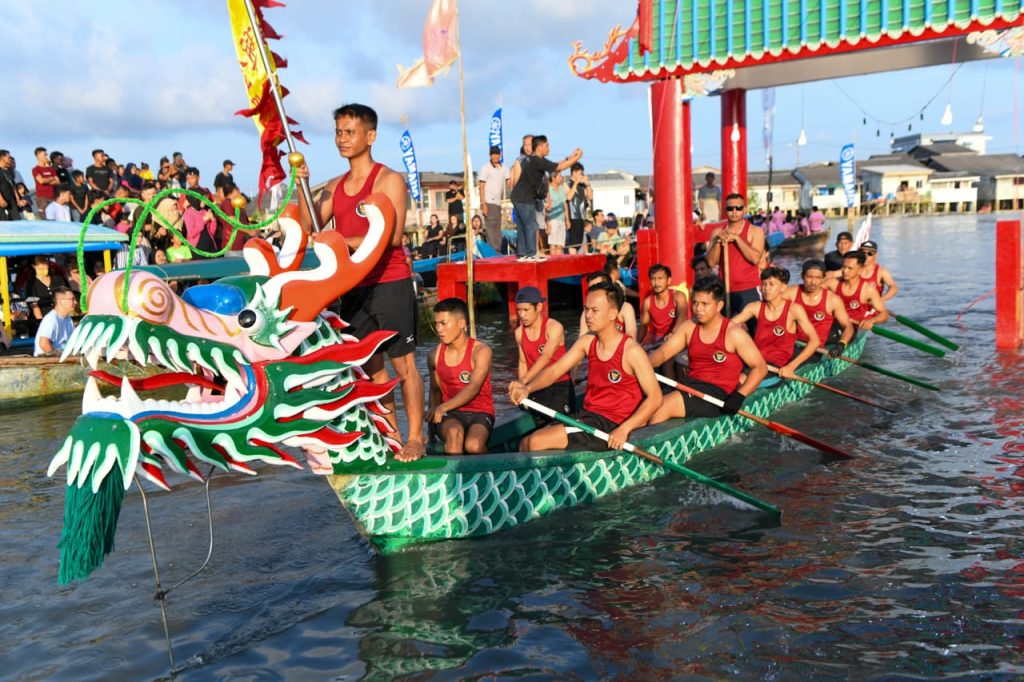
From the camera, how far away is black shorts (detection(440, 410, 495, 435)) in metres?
6.94

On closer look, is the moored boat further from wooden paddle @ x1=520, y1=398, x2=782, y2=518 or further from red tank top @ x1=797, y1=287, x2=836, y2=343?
wooden paddle @ x1=520, y1=398, x2=782, y2=518

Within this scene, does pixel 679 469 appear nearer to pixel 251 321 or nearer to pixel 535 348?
pixel 535 348

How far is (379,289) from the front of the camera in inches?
225

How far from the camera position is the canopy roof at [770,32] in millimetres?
12305

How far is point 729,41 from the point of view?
1338 centimetres

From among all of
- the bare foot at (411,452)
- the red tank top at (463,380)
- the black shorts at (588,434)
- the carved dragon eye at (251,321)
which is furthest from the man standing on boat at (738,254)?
the carved dragon eye at (251,321)

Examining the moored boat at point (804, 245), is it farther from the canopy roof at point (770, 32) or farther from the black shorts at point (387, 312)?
the black shorts at point (387, 312)

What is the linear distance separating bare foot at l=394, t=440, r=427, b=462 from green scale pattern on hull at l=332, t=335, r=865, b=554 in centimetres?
5

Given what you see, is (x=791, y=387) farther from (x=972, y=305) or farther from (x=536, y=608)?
(x=972, y=305)

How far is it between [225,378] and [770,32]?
11.0m

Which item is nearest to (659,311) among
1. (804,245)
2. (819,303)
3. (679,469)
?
(819,303)

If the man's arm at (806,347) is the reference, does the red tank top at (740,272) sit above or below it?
above

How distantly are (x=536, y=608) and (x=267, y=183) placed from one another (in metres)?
3.32

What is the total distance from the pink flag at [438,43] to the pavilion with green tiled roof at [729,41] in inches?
112
